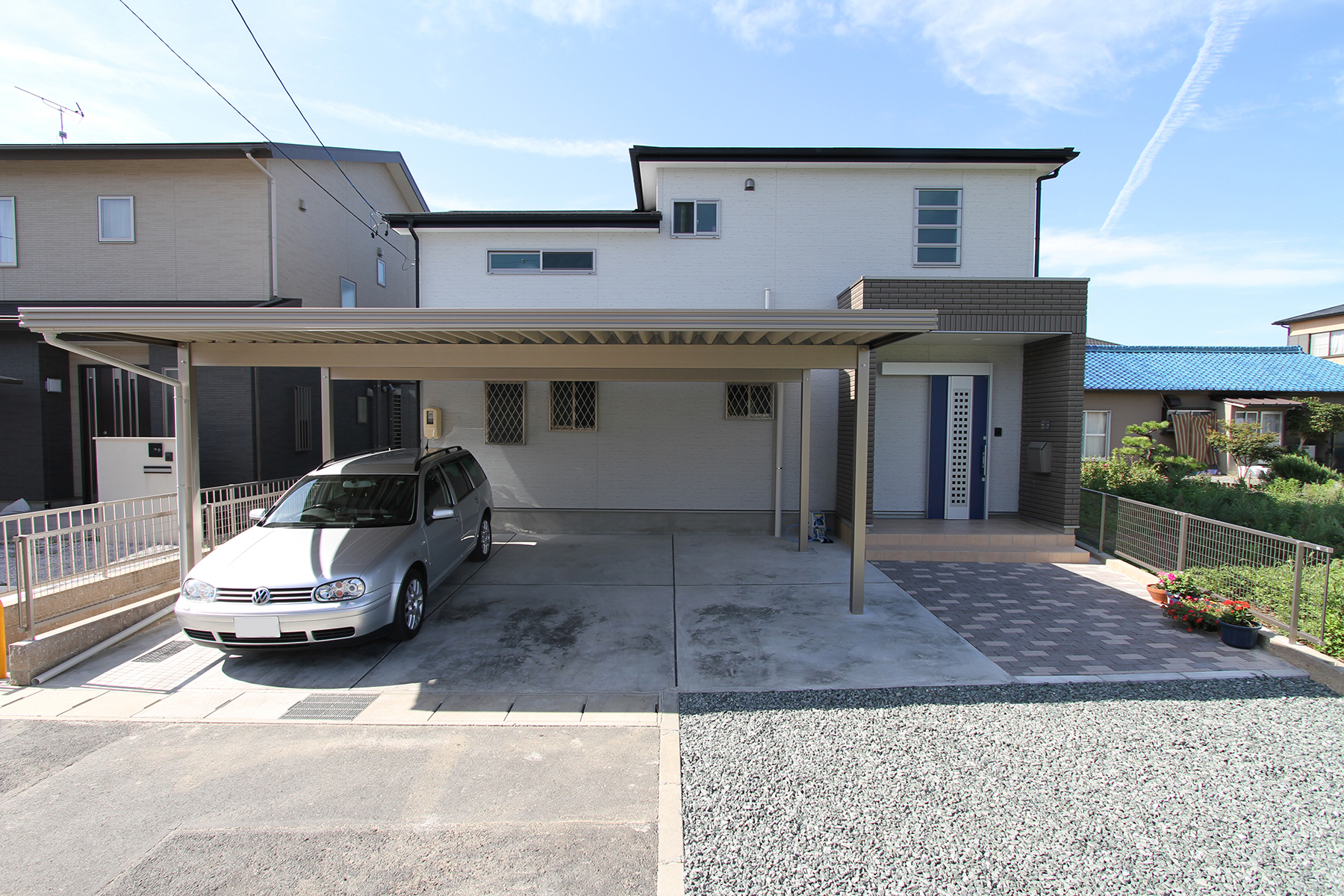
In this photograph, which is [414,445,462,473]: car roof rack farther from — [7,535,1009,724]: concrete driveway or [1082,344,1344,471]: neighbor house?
[1082,344,1344,471]: neighbor house

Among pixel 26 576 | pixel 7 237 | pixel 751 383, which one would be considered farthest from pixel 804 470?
pixel 7 237

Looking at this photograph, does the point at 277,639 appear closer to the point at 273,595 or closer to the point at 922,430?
the point at 273,595

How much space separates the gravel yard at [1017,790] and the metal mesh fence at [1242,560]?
975mm

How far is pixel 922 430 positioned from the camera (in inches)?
380

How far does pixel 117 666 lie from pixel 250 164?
9026 mm

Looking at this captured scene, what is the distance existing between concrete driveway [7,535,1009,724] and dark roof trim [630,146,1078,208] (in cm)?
657

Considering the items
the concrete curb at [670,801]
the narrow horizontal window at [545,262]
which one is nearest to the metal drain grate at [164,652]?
the concrete curb at [670,801]

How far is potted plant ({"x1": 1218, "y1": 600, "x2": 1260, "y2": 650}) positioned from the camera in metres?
5.19

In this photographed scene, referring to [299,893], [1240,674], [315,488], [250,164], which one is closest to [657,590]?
[315,488]

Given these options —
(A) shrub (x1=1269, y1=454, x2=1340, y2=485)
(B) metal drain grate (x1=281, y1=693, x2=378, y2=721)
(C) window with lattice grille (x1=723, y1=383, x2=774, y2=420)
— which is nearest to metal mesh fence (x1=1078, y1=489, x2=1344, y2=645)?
(C) window with lattice grille (x1=723, y1=383, x2=774, y2=420)

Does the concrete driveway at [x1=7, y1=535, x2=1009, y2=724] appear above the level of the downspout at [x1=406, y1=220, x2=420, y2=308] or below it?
A: below

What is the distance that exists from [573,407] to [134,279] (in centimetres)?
788

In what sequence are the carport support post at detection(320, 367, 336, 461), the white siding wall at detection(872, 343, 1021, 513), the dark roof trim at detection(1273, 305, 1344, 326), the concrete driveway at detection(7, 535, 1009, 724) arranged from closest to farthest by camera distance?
the concrete driveway at detection(7, 535, 1009, 724) < the carport support post at detection(320, 367, 336, 461) < the white siding wall at detection(872, 343, 1021, 513) < the dark roof trim at detection(1273, 305, 1344, 326)

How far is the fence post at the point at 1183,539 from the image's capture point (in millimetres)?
6648
